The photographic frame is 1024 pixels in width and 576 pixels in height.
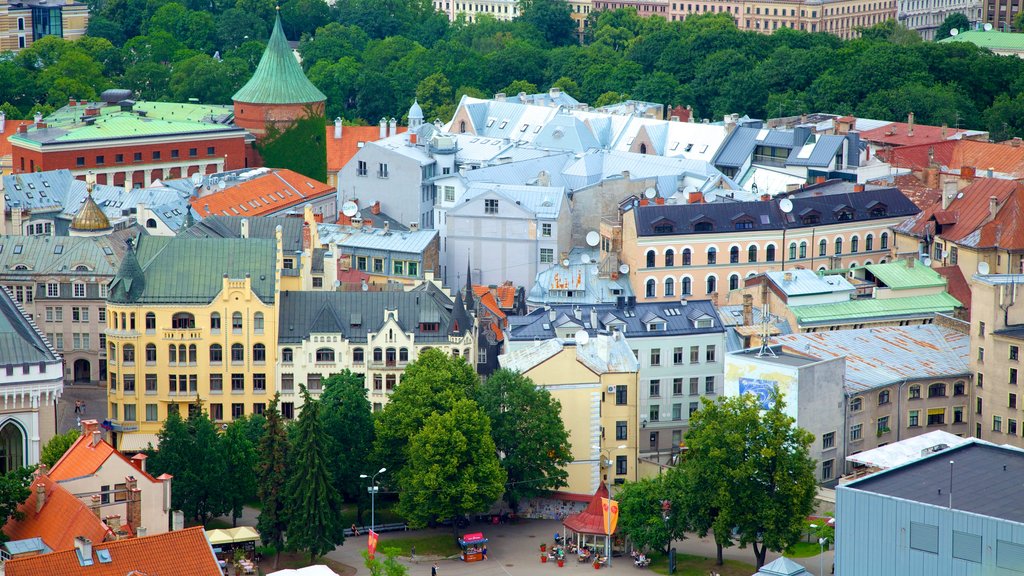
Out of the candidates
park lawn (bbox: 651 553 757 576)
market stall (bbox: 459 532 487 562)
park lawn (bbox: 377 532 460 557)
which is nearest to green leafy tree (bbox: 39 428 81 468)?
park lawn (bbox: 377 532 460 557)

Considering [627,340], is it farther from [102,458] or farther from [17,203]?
[17,203]

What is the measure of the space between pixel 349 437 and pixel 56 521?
2556cm

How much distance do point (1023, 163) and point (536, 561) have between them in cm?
8296

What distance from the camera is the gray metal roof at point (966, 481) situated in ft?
330

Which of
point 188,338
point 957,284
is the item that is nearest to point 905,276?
point 957,284

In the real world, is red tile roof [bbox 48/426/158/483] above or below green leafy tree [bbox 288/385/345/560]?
above

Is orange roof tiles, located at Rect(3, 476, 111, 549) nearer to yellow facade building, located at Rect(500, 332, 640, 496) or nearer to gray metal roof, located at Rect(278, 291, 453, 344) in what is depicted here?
gray metal roof, located at Rect(278, 291, 453, 344)

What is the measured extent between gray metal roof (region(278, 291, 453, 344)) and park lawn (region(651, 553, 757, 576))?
2286 cm

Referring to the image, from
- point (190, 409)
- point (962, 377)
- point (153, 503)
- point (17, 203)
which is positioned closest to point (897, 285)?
point (962, 377)

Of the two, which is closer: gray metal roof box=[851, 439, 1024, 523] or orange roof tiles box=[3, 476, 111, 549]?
gray metal roof box=[851, 439, 1024, 523]

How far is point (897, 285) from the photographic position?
15575cm

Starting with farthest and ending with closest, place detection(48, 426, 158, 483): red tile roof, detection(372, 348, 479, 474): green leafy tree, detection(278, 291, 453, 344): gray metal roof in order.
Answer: detection(278, 291, 453, 344): gray metal roof → detection(372, 348, 479, 474): green leafy tree → detection(48, 426, 158, 483): red tile roof

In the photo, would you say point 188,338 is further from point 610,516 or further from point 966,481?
point 966,481

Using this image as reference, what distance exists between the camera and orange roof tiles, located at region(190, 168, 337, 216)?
183000mm
